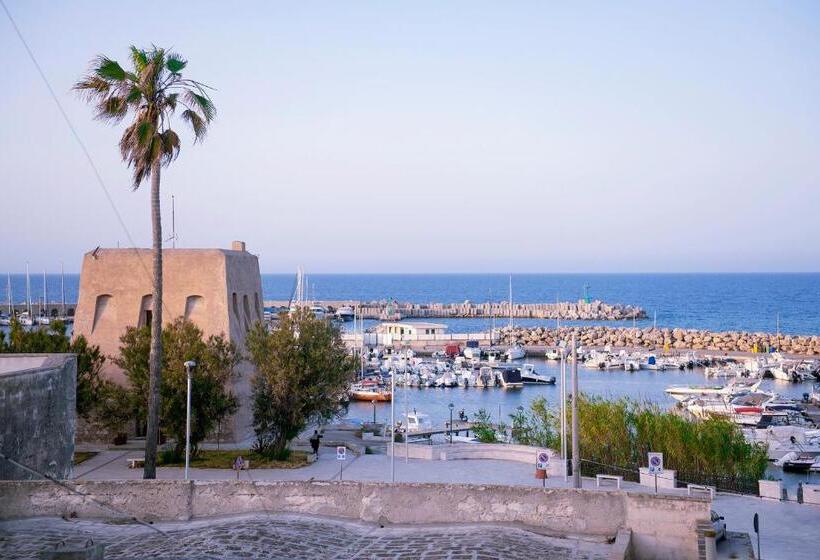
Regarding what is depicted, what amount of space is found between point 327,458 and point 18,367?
521 inches

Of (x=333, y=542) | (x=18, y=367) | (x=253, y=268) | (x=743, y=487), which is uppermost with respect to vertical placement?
(x=253, y=268)

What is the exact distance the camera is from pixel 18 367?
2262 centimetres

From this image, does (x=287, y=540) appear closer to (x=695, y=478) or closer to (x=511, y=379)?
(x=695, y=478)

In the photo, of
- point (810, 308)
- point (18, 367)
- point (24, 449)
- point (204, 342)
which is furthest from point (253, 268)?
point (810, 308)

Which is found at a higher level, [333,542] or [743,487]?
[333,542]

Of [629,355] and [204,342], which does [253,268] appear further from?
[629,355]

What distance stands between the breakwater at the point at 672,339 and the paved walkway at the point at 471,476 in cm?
6661

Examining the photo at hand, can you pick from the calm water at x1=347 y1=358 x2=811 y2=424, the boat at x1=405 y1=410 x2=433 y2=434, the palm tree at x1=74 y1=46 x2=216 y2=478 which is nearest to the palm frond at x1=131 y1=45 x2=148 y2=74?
the palm tree at x1=74 y1=46 x2=216 y2=478

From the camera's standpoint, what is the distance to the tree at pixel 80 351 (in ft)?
106

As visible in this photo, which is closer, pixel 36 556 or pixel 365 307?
pixel 36 556

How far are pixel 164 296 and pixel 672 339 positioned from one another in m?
84.3

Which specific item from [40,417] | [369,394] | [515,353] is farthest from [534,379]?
[40,417]

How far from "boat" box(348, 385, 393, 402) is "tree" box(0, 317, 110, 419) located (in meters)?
36.4

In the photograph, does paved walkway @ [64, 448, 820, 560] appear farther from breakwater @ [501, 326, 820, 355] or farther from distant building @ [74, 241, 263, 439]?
breakwater @ [501, 326, 820, 355]
